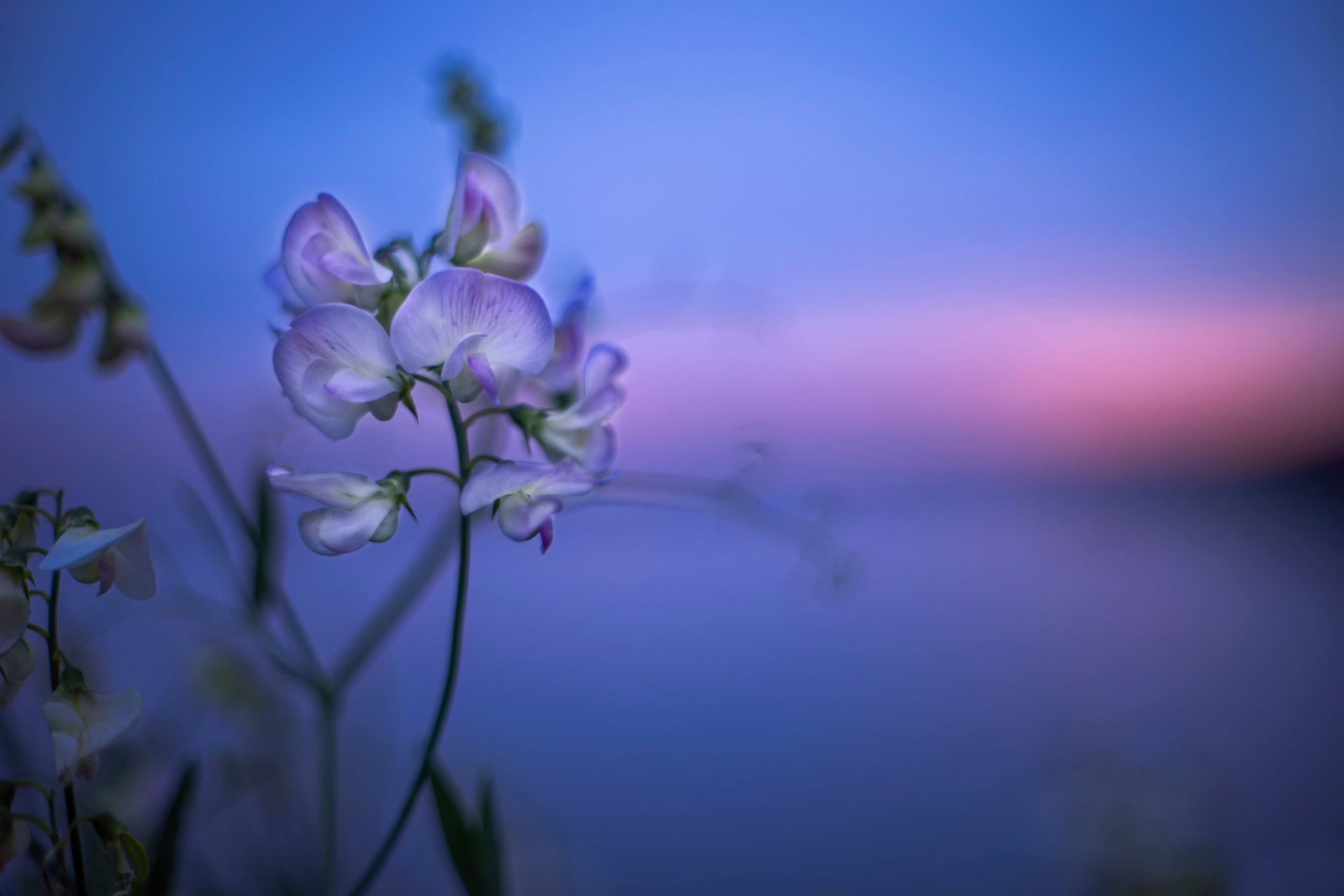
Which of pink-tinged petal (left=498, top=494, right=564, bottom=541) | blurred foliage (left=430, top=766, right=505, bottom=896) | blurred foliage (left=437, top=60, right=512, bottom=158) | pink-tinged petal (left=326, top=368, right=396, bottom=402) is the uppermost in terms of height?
blurred foliage (left=437, top=60, right=512, bottom=158)

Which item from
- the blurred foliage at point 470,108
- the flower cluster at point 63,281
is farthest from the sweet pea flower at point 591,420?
the blurred foliage at point 470,108

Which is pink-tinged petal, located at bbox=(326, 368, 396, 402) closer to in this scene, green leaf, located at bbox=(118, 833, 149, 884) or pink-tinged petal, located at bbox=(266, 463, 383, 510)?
pink-tinged petal, located at bbox=(266, 463, 383, 510)

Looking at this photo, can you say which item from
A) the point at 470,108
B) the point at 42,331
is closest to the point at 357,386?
the point at 42,331

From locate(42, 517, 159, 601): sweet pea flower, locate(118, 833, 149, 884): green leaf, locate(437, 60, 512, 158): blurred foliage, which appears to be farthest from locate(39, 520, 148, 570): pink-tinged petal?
locate(437, 60, 512, 158): blurred foliage

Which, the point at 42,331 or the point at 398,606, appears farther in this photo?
the point at 398,606

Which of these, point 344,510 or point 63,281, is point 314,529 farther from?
point 63,281

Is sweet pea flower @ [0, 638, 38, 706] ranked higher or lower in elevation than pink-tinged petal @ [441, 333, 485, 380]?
lower
